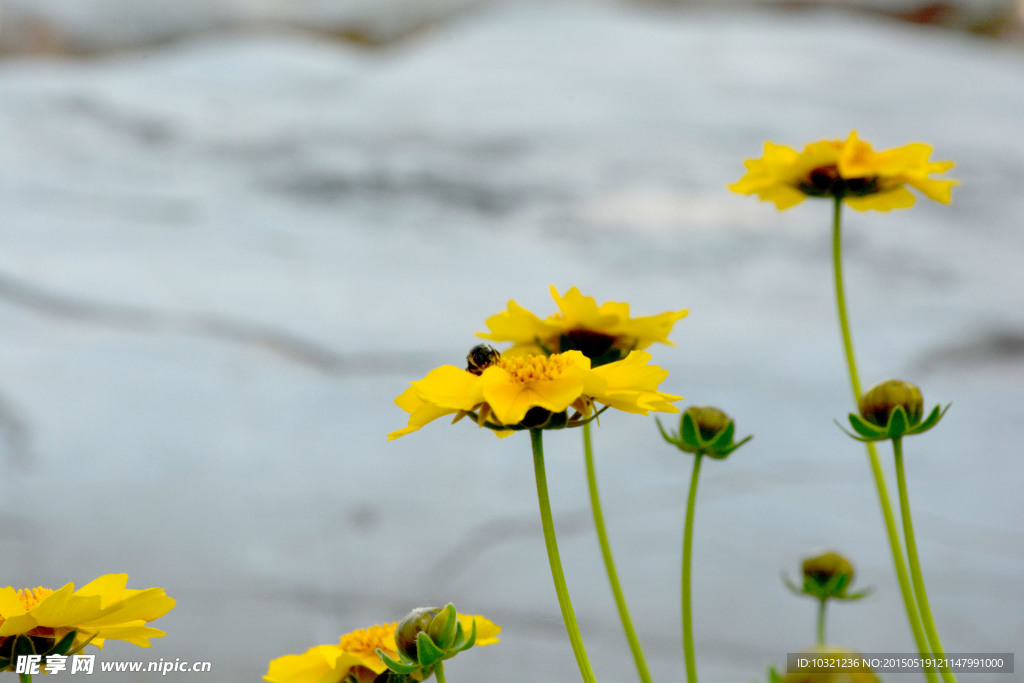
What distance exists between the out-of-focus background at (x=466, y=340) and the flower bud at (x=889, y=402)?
46 centimetres

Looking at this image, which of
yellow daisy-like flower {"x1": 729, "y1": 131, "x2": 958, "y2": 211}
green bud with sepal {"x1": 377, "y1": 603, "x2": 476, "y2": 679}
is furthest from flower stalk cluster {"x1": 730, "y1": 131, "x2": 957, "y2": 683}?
green bud with sepal {"x1": 377, "y1": 603, "x2": 476, "y2": 679}

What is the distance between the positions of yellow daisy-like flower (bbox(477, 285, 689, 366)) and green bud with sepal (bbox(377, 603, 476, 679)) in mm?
65

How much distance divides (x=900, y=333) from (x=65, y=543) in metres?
0.69

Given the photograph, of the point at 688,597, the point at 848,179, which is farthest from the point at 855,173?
the point at 688,597

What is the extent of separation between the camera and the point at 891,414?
0.59 feet

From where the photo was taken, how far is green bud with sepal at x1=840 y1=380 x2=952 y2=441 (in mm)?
178

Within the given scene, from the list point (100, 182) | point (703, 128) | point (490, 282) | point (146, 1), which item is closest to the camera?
point (490, 282)

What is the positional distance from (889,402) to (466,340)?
0.62 m

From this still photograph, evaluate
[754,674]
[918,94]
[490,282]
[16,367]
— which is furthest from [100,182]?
[918,94]

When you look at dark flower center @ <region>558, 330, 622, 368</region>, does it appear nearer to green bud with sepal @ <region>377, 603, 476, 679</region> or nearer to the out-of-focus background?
green bud with sepal @ <region>377, 603, 476, 679</region>

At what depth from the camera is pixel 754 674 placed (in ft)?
1.94

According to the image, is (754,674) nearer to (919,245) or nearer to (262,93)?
(919,245)

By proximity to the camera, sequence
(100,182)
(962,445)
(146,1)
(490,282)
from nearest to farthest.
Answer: (962,445) → (490,282) → (100,182) → (146,1)

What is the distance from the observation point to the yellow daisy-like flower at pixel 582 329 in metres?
0.20
